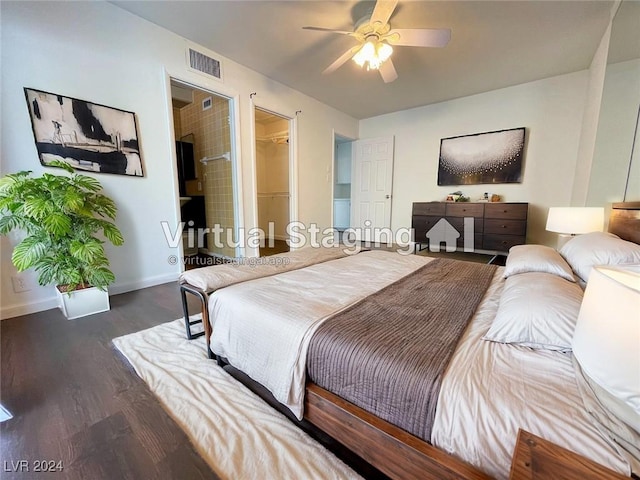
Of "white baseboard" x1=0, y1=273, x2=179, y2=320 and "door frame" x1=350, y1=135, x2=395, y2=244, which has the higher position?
"door frame" x1=350, y1=135, x2=395, y2=244

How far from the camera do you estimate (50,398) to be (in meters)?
1.26

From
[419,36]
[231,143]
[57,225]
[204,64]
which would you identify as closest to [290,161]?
[231,143]

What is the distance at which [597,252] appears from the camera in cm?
125

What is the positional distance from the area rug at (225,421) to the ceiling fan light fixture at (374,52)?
111 inches

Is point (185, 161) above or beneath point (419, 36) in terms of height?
beneath

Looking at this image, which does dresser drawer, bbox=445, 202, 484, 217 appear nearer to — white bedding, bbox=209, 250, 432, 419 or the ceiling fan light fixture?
the ceiling fan light fixture

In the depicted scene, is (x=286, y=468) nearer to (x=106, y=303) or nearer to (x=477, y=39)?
(x=106, y=303)

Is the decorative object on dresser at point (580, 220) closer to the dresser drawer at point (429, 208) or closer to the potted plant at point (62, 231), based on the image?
the dresser drawer at point (429, 208)

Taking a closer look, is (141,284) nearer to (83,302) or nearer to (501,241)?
(83,302)

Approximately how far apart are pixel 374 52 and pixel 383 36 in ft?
0.44

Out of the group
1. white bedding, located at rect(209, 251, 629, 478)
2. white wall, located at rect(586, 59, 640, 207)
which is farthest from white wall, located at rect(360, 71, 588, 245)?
white bedding, located at rect(209, 251, 629, 478)

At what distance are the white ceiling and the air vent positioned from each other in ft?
0.42

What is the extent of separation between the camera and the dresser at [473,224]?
369cm

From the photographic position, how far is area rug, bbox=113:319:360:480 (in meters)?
0.95
